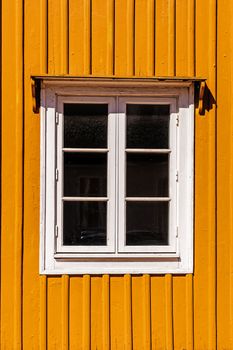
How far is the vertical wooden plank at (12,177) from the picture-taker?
415 cm

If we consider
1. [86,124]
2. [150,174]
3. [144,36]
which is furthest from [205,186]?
[144,36]

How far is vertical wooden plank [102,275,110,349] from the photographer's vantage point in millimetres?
4160

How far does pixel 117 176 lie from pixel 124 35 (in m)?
1.08

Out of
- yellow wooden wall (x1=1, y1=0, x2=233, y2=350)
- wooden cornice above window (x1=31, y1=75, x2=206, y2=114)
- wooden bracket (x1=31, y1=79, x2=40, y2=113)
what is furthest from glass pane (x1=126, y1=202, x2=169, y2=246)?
wooden bracket (x1=31, y1=79, x2=40, y2=113)

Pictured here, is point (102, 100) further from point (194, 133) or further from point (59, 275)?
point (59, 275)

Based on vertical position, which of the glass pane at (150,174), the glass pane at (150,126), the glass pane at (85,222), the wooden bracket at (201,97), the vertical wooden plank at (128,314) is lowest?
the vertical wooden plank at (128,314)

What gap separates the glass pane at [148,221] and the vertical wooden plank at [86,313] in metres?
0.52

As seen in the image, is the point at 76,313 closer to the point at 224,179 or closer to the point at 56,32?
the point at 224,179

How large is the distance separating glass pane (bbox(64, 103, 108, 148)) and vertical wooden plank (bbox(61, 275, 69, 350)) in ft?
3.39

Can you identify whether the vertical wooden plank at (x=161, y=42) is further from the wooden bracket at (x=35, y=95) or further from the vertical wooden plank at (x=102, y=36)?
the wooden bracket at (x=35, y=95)

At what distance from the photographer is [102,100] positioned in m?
4.23

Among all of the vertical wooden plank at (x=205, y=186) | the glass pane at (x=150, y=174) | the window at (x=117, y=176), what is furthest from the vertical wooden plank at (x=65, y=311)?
the vertical wooden plank at (x=205, y=186)

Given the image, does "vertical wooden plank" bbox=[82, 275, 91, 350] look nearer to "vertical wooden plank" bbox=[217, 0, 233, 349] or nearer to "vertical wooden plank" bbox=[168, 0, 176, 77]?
"vertical wooden plank" bbox=[217, 0, 233, 349]

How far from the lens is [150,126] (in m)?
4.30
